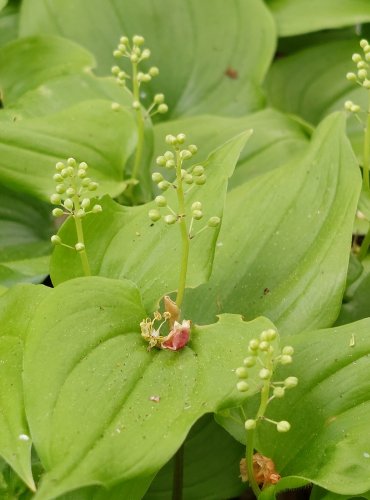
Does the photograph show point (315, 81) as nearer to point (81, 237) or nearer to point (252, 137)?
point (252, 137)

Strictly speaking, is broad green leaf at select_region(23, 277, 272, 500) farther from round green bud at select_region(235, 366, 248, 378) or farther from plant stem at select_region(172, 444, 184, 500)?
plant stem at select_region(172, 444, 184, 500)

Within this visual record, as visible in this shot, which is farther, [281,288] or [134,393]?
[281,288]

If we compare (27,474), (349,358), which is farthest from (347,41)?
(27,474)

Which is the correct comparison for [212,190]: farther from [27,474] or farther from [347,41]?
[347,41]

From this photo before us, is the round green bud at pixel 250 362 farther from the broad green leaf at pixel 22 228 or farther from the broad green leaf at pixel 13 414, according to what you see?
the broad green leaf at pixel 22 228

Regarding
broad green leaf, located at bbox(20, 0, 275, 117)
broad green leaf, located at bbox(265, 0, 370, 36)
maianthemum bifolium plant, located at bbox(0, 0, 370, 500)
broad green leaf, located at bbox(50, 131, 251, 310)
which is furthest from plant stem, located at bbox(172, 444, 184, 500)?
broad green leaf, located at bbox(265, 0, 370, 36)

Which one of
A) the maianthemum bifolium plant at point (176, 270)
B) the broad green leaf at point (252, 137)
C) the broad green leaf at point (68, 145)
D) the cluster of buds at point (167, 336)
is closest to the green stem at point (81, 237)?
the maianthemum bifolium plant at point (176, 270)
